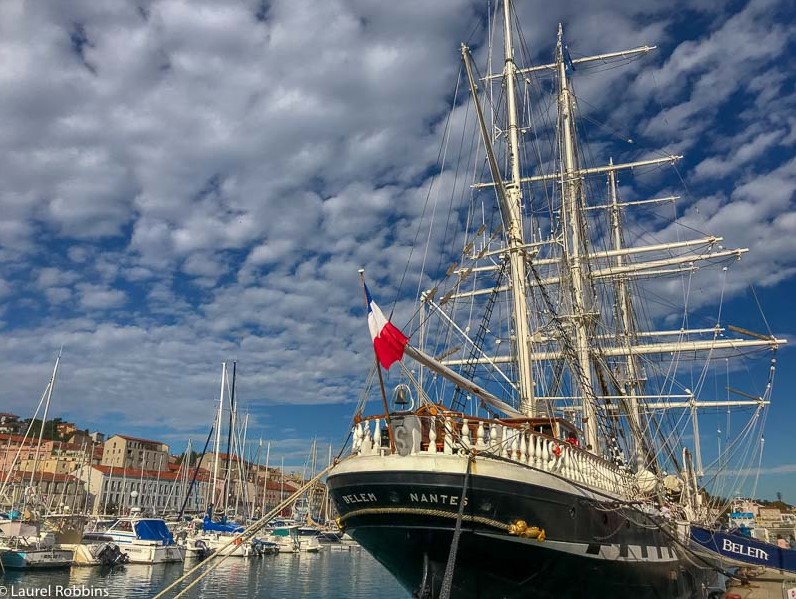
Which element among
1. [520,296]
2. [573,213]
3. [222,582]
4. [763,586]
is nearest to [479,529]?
[520,296]

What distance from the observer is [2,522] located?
125 feet

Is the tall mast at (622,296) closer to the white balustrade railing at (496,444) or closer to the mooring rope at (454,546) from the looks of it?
the white balustrade railing at (496,444)

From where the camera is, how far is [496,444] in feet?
39.6

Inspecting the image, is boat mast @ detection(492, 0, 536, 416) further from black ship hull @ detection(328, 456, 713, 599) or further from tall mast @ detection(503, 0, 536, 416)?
black ship hull @ detection(328, 456, 713, 599)

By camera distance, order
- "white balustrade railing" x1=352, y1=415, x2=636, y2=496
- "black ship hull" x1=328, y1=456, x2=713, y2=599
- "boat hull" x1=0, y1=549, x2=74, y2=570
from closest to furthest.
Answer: "black ship hull" x1=328, y1=456, x2=713, y2=599
"white balustrade railing" x1=352, y1=415, x2=636, y2=496
"boat hull" x1=0, y1=549, x2=74, y2=570

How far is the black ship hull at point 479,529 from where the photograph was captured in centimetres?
1173

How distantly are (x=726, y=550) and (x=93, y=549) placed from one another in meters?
35.3

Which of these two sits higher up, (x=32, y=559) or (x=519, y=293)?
(x=519, y=293)

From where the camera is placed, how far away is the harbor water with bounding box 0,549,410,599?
28.7m

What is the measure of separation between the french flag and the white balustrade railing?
1515 mm

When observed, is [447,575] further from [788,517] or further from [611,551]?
[788,517]

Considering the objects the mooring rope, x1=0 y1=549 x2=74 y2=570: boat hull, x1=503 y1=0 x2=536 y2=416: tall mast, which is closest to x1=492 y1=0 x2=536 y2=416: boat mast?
x1=503 y1=0 x2=536 y2=416: tall mast

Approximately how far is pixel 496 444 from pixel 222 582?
29.1 meters

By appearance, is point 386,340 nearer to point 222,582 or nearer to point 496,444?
point 496,444
